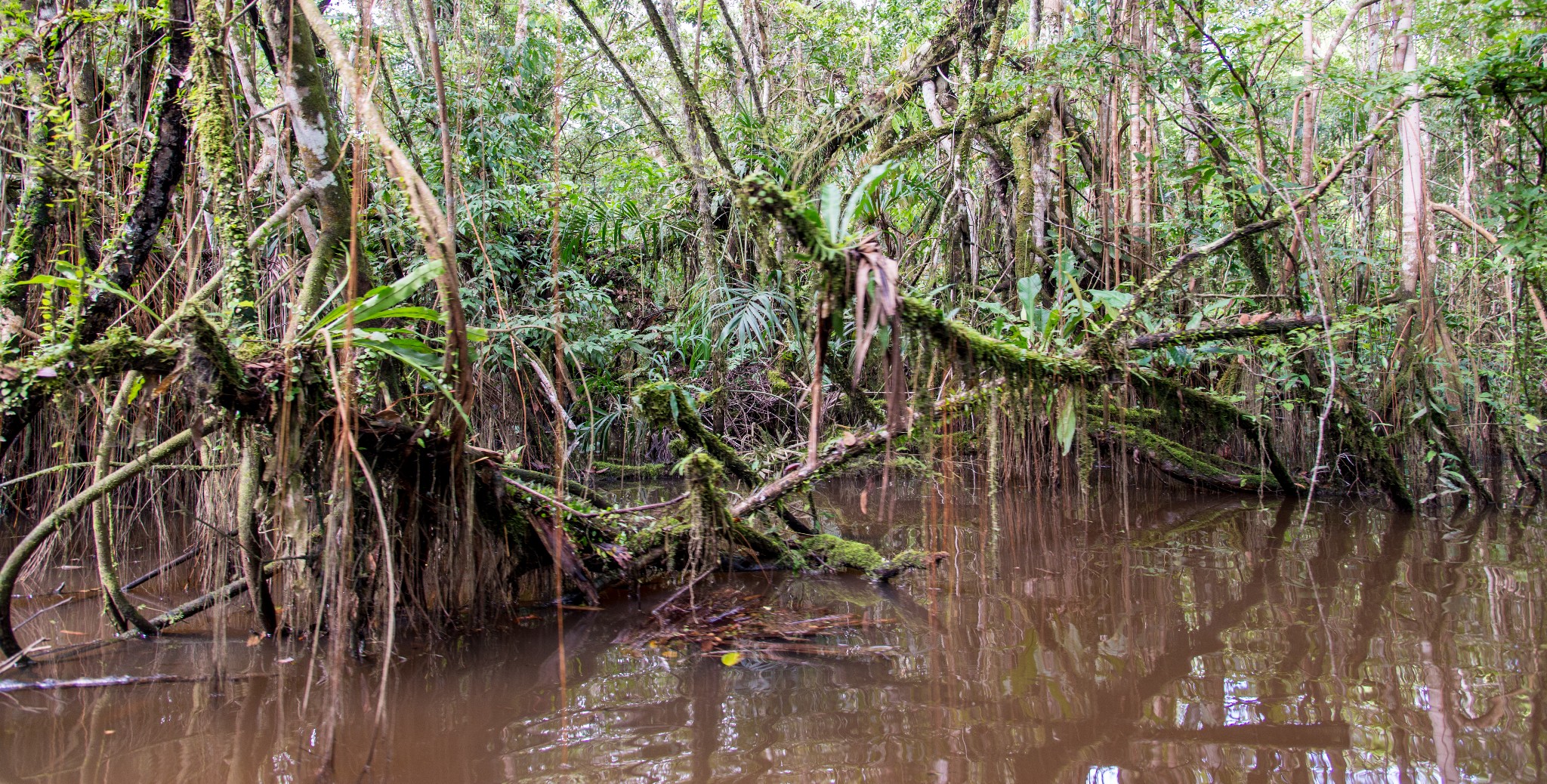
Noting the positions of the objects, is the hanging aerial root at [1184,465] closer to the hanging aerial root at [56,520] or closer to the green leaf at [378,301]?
the green leaf at [378,301]

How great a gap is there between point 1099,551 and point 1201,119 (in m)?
2.58

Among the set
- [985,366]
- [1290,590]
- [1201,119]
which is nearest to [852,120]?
[1201,119]

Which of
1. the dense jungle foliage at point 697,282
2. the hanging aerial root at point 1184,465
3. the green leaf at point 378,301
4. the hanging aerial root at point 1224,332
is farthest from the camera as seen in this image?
the hanging aerial root at point 1184,465

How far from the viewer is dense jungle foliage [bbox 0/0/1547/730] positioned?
2340mm

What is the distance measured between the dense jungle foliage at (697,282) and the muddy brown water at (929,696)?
0.92 feet

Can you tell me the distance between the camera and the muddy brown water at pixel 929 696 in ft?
6.43

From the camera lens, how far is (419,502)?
2553 mm

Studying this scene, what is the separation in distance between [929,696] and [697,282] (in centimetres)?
438

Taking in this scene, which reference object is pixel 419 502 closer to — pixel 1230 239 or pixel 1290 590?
pixel 1290 590

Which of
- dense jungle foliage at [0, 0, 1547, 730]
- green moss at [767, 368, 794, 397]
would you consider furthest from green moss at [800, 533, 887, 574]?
green moss at [767, 368, 794, 397]

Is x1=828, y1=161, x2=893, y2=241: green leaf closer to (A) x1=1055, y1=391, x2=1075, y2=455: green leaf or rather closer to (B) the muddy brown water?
(B) the muddy brown water

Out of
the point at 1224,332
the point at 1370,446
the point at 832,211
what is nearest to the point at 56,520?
the point at 832,211

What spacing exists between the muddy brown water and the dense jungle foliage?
279 mm

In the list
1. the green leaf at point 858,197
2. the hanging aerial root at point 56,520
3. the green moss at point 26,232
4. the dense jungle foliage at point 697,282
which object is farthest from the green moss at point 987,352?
the green moss at point 26,232
